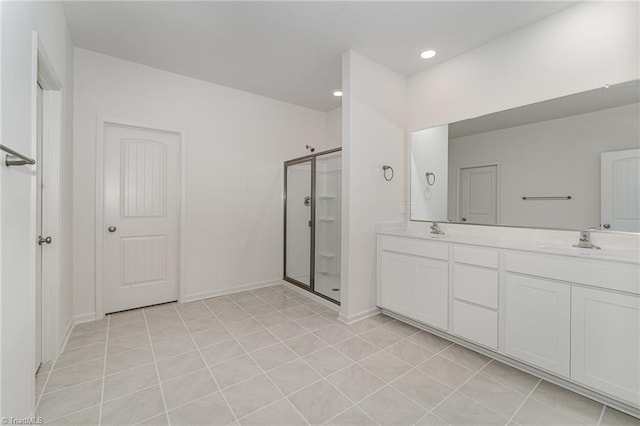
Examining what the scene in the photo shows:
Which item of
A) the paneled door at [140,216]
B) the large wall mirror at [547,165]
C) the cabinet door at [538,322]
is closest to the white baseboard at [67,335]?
the paneled door at [140,216]

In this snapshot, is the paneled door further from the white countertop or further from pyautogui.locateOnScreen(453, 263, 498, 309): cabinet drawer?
pyautogui.locateOnScreen(453, 263, 498, 309): cabinet drawer

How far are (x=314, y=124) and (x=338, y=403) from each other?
378 cm

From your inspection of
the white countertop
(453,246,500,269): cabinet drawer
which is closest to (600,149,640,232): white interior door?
the white countertop

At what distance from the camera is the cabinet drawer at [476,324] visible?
2.09 metres

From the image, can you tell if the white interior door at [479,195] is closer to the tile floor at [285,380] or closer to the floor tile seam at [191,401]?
the tile floor at [285,380]

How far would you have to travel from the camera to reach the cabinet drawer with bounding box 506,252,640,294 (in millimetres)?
1552

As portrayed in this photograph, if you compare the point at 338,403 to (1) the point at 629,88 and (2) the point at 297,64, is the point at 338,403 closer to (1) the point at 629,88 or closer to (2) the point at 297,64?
(1) the point at 629,88

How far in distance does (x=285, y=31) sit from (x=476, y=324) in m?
2.92

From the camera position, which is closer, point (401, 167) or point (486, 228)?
point (486, 228)

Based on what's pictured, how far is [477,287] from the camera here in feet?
7.16

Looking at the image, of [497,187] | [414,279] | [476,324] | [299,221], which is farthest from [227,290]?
[497,187]

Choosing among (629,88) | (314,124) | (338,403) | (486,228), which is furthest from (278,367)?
(314,124)

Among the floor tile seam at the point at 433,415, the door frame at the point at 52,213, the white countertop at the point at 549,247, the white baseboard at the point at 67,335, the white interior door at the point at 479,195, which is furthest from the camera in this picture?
the white interior door at the point at 479,195

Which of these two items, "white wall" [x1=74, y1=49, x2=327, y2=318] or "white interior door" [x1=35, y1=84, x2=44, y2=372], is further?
"white wall" [x1=74, y1=49, x2=327, y2=318]
